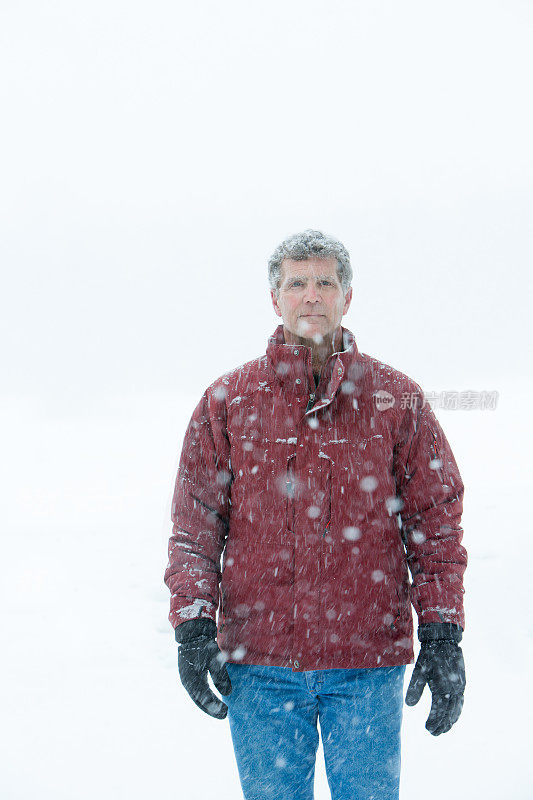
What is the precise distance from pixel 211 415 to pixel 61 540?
671 centimetres

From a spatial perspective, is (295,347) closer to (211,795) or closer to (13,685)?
(211,795)

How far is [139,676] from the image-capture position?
14.2 feet

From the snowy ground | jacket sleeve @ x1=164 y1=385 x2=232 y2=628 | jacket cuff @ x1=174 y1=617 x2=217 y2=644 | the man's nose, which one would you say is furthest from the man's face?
the snowy ground

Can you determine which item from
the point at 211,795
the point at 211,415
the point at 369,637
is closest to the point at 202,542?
the point at 211,415

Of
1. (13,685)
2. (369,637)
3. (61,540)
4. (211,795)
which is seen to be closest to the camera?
(369,637)

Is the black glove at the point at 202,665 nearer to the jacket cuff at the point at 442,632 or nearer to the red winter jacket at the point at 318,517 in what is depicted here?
the red winter jacket at the point at 318,517

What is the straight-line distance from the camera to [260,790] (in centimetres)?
188

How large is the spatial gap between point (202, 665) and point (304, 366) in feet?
3.14

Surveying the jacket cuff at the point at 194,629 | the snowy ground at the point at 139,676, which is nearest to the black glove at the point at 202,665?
the jacket cuff at the point at 194,629

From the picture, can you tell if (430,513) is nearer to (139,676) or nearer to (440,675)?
(440,675)

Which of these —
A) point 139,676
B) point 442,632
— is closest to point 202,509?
point 442,632

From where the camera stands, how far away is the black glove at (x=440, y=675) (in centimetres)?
184

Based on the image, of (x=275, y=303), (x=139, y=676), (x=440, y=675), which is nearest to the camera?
→ (x=440, y=675)

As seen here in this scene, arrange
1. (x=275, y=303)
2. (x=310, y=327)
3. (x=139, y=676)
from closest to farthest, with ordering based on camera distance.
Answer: (x=310, y=327) → (x=275, y=303) → (x=139, y=676)
